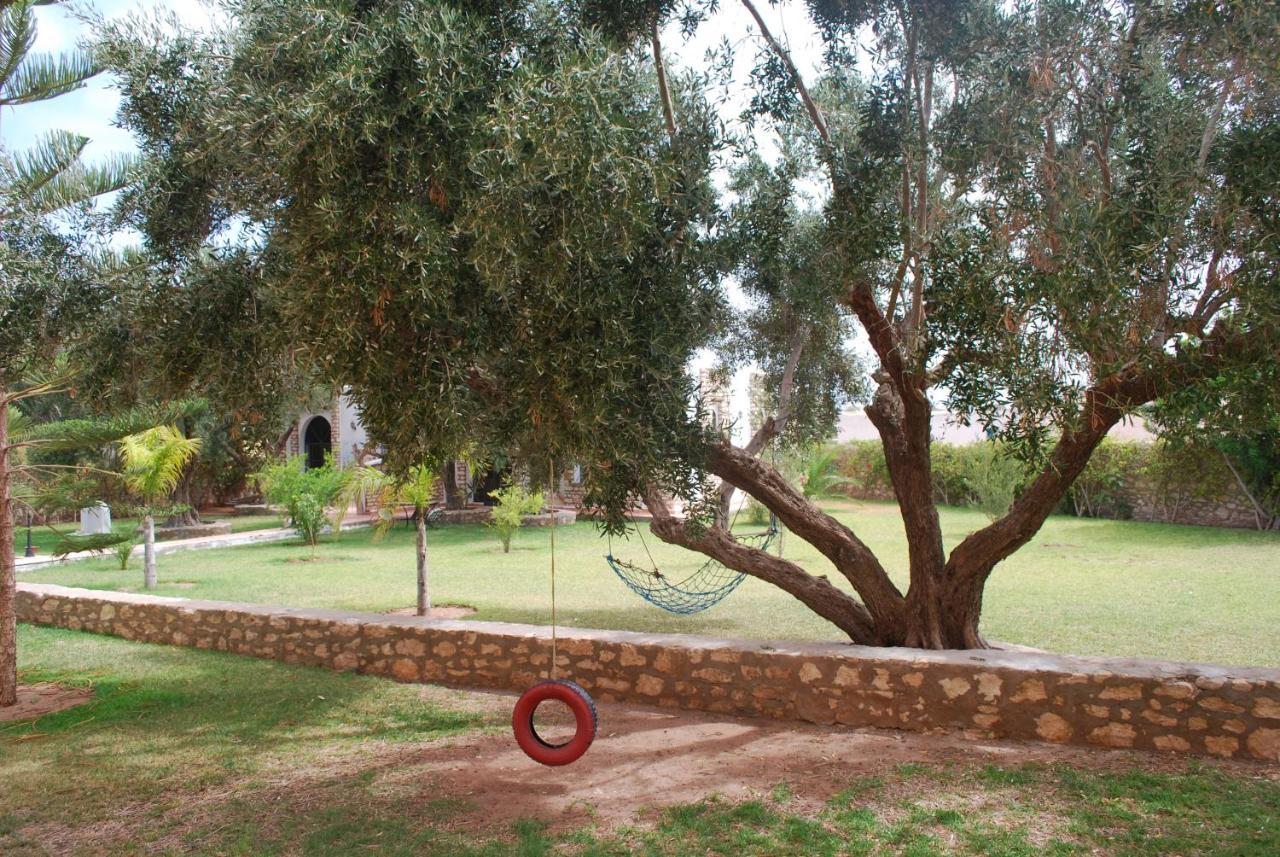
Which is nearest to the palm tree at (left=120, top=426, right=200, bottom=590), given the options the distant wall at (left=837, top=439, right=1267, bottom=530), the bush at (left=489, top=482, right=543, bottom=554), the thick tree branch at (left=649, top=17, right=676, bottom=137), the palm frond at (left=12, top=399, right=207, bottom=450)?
the palm frond at (left=12, top=399, right=207, bottom=450)

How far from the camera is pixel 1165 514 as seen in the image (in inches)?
698

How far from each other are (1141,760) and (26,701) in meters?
7.40

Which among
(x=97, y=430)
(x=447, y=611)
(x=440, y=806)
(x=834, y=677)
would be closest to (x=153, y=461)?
(x=97, y=430)

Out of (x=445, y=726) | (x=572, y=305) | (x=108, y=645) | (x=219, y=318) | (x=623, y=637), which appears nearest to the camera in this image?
(x=572, y=305)

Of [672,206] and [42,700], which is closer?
[672,206]

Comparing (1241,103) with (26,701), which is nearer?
(1241,103)

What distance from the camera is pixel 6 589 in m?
6.39

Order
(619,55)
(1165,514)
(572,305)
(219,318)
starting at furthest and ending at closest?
(1165,514), (219,318), (619,55), (572,305)

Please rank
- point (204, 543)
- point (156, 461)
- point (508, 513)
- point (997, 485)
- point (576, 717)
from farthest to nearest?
point (204, 543) → point (997, 485) → point (508, 513) → point (156, 461) → point (576, 717)

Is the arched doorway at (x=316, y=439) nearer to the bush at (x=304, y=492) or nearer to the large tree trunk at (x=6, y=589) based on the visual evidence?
the bush at (x=304, y=492)

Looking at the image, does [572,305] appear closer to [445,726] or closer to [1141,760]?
[445,726]

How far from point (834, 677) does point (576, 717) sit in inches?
68.8

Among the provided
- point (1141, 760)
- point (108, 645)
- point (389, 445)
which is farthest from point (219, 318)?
point (1141, 760)

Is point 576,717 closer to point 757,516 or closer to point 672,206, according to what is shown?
point 672,206
